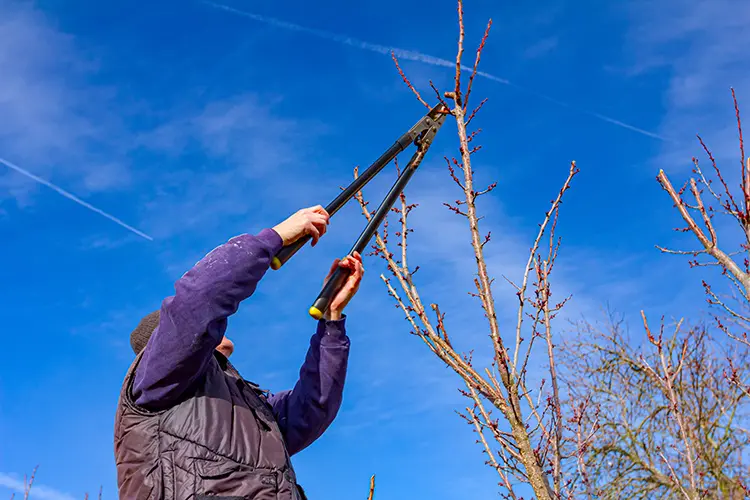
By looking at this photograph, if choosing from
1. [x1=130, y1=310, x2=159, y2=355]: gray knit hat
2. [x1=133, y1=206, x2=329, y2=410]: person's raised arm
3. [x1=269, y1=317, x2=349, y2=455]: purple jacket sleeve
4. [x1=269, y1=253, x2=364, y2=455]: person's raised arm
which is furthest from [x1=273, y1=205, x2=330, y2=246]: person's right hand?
[x1=130, y1=310, x2=159, y2=355]: gray knit hat

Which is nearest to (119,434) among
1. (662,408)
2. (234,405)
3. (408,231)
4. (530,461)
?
(234,405)

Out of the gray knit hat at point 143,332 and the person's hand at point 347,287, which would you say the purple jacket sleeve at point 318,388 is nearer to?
the person's hand at point 347,287

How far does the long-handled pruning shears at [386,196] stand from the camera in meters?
2.72

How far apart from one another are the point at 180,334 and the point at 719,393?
12828mm

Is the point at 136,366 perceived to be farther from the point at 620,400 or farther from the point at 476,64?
the point at 620,400

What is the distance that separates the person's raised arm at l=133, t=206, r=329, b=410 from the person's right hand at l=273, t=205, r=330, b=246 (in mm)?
137

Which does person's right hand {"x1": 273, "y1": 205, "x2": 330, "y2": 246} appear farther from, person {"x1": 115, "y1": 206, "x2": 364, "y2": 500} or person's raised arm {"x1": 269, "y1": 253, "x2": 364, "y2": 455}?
person's raised arm {"x1": 269, "y1": 253, "x2": 364, "y2": 455}

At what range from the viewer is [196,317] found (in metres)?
2.36

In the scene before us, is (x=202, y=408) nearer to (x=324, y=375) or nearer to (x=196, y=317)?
(x=196, y=317)

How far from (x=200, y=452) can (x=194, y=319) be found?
479 mm

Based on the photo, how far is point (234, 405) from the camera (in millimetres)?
2643

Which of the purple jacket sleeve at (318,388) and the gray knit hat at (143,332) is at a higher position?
the gray knit hat at (143,332)

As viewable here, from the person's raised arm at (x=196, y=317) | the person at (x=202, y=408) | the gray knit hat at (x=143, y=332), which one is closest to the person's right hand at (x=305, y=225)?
the person at (x=202, y=408)

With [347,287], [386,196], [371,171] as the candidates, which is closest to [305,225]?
[347,287]
